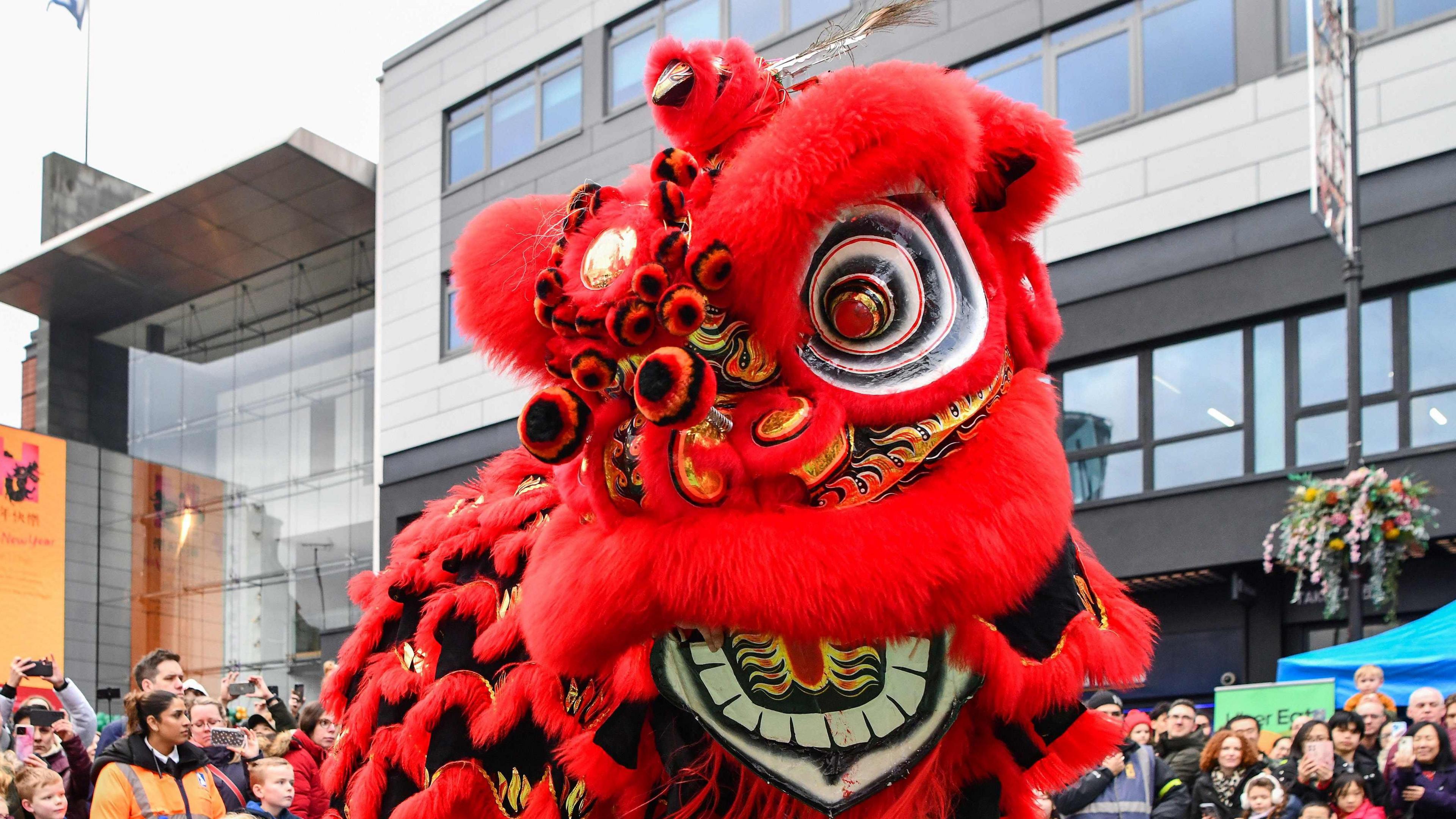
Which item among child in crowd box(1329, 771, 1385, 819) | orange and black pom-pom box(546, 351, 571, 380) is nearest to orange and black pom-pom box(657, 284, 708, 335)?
orange and black pom-pom box(546, 351, 571, 380)

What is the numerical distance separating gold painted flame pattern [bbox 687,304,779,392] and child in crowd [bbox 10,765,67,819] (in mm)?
4451

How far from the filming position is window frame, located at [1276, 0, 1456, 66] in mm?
12867

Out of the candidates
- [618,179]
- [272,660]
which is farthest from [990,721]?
[272,660]

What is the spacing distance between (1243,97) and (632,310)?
13026 mm

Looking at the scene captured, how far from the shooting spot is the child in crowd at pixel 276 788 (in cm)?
620

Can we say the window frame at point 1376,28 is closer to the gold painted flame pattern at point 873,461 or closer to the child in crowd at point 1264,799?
the child in crowd at point 1264,799

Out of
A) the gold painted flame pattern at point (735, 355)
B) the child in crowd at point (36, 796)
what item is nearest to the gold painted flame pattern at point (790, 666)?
the gold painted flame pattern at point (735, 355)

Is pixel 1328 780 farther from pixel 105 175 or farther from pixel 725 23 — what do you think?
pixel 105 175

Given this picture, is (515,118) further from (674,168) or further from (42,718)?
(674,168)

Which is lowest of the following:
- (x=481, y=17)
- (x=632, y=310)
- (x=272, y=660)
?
(x=272, y=660)

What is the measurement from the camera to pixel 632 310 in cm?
226

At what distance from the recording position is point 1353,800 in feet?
22.7

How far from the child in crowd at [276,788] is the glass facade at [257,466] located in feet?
59.0

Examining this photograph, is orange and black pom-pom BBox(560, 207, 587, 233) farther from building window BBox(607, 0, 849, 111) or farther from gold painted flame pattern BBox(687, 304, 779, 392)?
building window BBox(607, 0, 849, 111)
